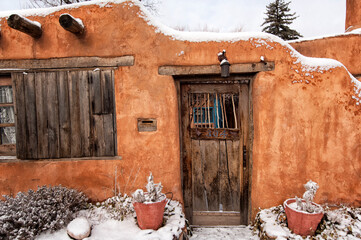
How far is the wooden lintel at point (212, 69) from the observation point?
326 cm

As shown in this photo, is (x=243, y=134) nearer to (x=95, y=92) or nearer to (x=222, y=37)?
(x=222, y=37)

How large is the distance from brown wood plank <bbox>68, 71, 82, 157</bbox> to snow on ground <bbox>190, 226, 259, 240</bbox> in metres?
2.33

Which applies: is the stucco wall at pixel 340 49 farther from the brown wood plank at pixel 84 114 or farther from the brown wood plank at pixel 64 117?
the brown wood plank at pixel 64 117

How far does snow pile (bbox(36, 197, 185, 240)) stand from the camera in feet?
8.80

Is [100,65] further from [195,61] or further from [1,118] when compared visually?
[1,118]

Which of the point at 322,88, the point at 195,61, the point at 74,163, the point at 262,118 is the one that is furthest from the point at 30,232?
the point at 322,88

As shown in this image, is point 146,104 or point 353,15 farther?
point 353,15

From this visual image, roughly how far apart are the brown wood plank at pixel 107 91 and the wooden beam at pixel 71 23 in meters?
0.69

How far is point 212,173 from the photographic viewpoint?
3705 millimetres

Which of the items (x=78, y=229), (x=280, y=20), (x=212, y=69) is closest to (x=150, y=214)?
(x=78, y=229)

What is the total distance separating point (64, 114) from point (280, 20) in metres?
17.1

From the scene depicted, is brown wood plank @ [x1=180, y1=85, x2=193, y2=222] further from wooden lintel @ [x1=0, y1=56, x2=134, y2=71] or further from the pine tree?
the pine tree

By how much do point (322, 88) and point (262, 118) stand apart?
993 millimetres

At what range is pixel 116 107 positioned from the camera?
133 inches
